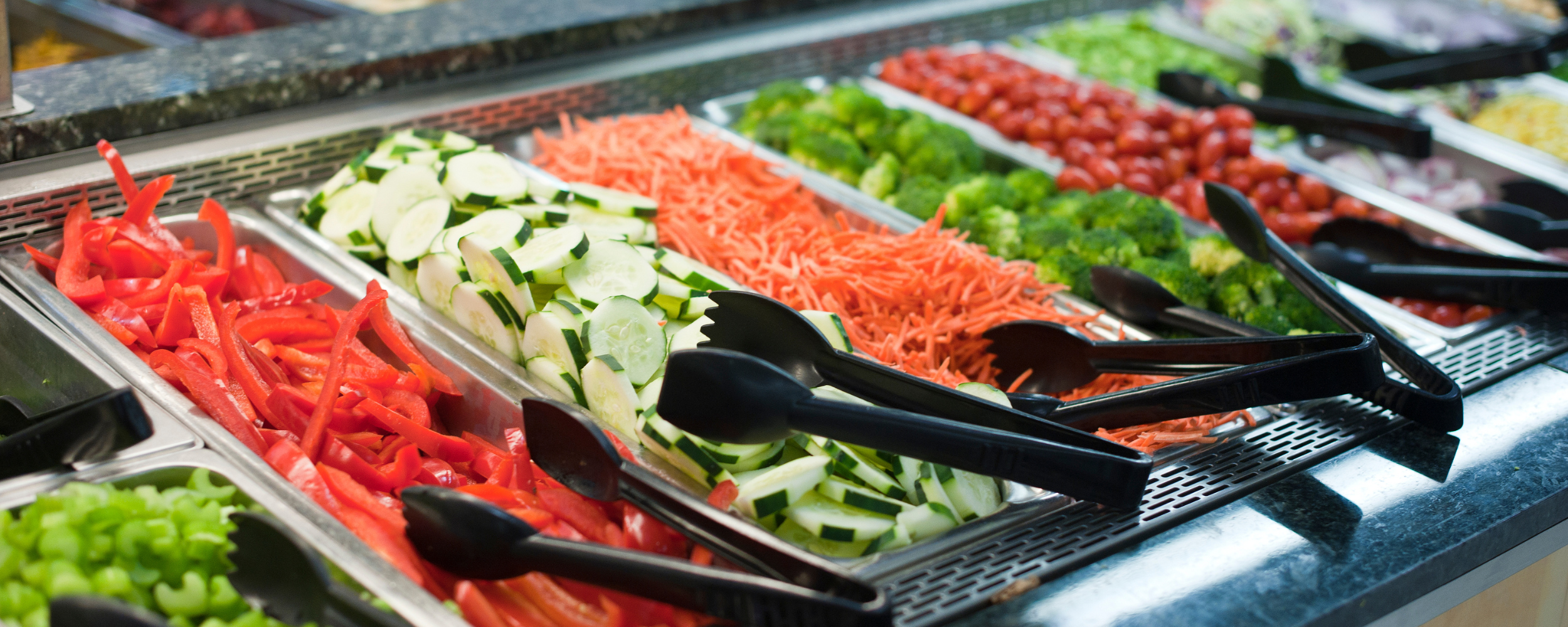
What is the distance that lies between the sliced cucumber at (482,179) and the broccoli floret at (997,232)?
123 centimetres

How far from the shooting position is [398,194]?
2420mm

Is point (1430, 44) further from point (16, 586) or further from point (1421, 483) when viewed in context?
point (16, 586)

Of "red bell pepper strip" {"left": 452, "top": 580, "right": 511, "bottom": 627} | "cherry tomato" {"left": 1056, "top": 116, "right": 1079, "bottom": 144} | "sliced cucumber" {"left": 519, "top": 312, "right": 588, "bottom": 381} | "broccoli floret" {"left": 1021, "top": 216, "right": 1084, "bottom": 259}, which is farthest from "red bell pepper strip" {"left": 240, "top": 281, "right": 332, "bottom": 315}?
"cherry tomato" {"left": 1056, "top": 116, "right": 1079, "bottom": 144}

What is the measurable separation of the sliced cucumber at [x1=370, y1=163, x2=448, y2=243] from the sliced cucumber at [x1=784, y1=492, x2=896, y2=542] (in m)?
1.27

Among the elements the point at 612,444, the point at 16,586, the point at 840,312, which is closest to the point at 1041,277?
the point at 840,312

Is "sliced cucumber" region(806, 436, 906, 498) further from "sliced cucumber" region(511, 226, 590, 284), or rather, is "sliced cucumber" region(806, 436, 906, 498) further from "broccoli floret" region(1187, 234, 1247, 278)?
"broccoli floret" region(1187, 234, 1247, 278)

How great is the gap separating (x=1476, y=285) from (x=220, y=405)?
107 inches

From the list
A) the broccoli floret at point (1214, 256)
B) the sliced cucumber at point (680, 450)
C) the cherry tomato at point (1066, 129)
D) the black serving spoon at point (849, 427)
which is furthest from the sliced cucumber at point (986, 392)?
the cherry tomato at point (1066, 129)

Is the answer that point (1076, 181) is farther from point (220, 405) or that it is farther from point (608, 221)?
point (220, 405)

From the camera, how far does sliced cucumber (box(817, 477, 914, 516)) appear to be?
1578 mm

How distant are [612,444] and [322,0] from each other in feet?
12.2

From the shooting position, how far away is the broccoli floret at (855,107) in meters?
3.47

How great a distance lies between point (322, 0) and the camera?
174 inches

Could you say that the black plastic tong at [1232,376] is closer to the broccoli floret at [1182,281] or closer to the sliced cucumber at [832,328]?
the sliced cucumber at [832,328]
